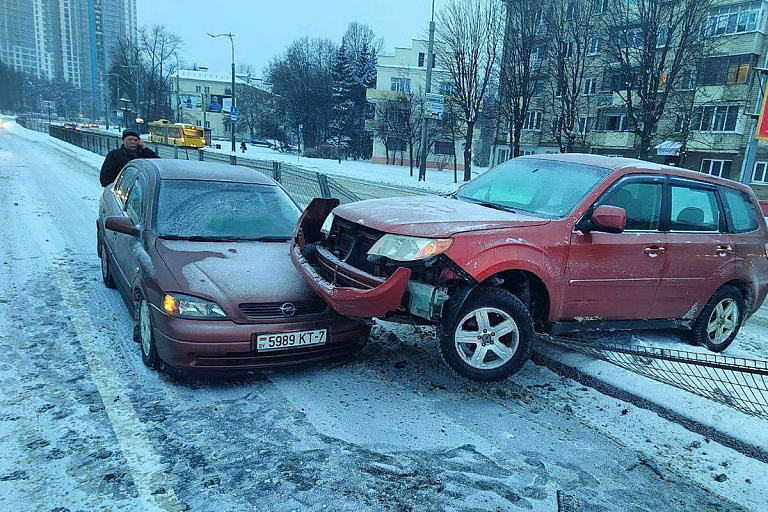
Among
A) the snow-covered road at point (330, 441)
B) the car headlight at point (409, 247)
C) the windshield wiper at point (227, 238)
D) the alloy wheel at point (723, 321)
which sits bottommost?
the snow-covered road at point (330, 441)

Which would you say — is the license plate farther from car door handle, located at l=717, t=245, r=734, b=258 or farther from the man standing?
the man standing

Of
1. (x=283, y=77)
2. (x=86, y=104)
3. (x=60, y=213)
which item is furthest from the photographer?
(x=86, y=104)

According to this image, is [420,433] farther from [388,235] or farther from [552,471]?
[388,235]

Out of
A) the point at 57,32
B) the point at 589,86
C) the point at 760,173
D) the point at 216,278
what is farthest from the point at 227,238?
the point at 57,32

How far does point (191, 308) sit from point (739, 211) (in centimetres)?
522

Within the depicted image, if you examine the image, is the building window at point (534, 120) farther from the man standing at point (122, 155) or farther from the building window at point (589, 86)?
the man standing at point (122, 155)

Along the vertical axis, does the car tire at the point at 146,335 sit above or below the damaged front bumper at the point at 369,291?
below

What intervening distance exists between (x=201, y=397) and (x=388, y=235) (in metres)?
1.72

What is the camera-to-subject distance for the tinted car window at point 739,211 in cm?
508

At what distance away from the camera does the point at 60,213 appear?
1050 centimetres

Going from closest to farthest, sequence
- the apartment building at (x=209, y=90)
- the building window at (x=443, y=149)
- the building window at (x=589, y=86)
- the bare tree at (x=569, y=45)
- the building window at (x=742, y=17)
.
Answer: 1. the bare tree at (x=569, y=45)
2. the building window at (x=742, y=17)
3. the building window at (x=589, y=86)
4. the building window at (x=443, y=149)
5. the apartment building at (x=209, y=90)

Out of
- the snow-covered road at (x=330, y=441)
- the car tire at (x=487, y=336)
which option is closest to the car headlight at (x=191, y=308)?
the snow-covered road at (x=330, y=441)

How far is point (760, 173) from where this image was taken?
3209cm

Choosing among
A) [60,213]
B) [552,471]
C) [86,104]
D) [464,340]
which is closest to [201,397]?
[464,340]
